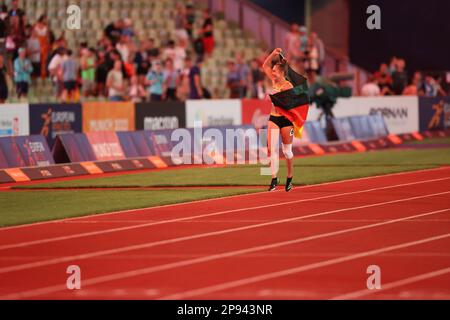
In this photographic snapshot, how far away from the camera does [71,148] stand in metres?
25.2

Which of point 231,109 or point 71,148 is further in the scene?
point 231,109

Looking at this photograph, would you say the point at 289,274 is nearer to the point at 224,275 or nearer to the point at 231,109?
the point at 224,275

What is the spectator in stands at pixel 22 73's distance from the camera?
29.2m

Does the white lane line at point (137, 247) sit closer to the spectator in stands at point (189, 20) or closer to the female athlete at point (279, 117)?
the female athlete at point (279, 117)

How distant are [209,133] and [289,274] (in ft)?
56.2

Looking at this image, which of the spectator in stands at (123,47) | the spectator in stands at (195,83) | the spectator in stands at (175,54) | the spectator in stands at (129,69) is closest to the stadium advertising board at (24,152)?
the spectator in stands at (129,69)

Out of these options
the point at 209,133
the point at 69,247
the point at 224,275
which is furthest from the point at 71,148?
the point at 224,275

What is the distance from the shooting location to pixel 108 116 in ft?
93.8

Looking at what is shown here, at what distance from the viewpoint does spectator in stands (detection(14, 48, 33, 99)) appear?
29.2 m

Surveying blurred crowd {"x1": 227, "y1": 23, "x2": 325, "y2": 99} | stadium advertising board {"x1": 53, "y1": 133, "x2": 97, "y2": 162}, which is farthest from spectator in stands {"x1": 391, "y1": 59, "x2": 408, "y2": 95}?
stadium advertising board {"x1": 53, "y1": 133, "x2": 97, "y2": 162}

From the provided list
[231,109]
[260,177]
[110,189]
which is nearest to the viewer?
[110,189]

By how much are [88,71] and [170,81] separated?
230 centimetres

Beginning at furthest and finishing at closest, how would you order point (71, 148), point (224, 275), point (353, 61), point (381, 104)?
point (353, 61) → point (381, 104) → point (71, 148) → point (224, 275)

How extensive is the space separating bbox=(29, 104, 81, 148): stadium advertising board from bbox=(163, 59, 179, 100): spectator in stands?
4.46 m
